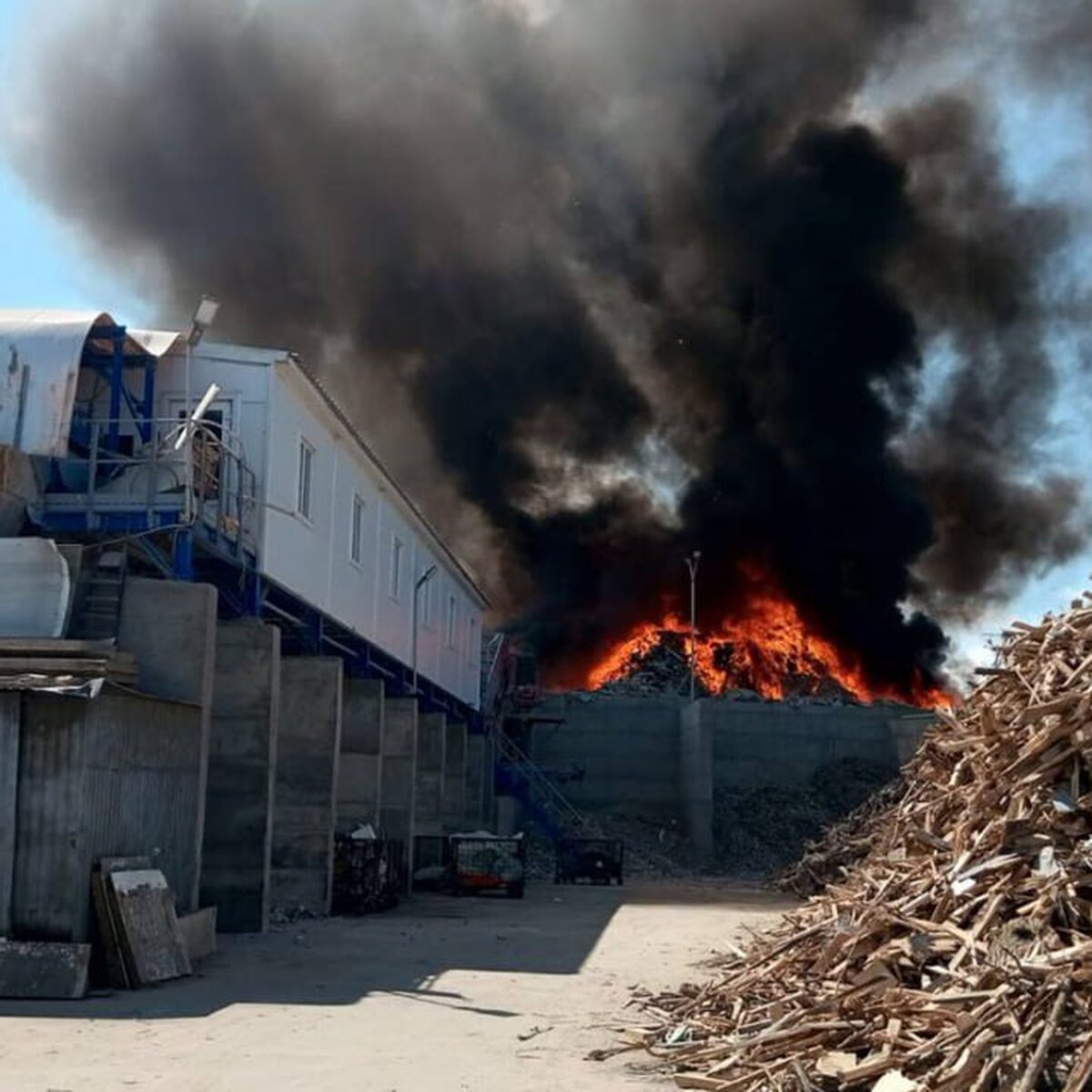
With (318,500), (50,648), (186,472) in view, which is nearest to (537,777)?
(318,500)

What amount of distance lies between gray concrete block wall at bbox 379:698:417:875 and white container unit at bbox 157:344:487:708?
1.21 meters

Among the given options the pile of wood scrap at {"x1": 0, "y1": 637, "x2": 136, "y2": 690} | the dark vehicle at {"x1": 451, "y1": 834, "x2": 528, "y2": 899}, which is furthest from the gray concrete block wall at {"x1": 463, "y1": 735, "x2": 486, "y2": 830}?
the pile of wood scrap at {"x1": 0, "y1": 637, "x2": 136, "y2": 690}

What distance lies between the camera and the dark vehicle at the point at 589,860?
34094 millimetres

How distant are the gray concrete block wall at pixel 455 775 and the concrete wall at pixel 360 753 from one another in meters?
9.22

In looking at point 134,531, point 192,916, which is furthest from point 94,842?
point 134,531

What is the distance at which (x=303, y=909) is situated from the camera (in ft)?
71.7

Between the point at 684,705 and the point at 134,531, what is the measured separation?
26875 mm

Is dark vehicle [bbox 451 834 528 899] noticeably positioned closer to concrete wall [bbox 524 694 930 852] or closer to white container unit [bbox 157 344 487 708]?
white container unit [bbox 157 344 487 708]

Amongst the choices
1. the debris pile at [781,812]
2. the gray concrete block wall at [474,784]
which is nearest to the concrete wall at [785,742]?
the debris pile at [781,812]

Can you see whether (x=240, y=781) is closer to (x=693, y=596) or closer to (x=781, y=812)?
(x=781, y=812)

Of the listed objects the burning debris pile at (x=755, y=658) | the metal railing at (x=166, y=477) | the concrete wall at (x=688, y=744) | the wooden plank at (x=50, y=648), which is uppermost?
the burning debris pile at (x=755, y=658)

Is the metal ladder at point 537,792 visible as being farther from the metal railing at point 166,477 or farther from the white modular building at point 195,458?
the metal railing at point 166,477

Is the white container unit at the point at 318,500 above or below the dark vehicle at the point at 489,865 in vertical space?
above

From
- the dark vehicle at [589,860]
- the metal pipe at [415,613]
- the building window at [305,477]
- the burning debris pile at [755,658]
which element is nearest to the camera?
the building window at [305,477]
